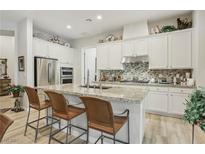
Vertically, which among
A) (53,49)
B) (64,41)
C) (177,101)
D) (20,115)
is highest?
(64,41)

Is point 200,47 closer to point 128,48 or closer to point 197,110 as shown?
point 128,48

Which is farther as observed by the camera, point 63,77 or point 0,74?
point 0,74

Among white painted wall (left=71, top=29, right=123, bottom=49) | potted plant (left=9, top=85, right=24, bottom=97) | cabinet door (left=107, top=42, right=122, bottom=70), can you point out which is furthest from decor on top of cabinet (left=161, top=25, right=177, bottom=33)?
potted plant (left=9, top=85, right=24, bottom=97)

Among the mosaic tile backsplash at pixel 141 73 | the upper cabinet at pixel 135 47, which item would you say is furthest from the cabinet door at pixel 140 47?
the mosaic tile backsplash at pixel 141 73

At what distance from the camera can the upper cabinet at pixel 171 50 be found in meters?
3.92

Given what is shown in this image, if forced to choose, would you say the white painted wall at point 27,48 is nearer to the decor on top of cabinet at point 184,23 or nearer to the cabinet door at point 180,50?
the cabinet door at point 180,50

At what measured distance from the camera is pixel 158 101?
13.6 ft

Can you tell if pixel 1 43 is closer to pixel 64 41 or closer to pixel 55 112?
pixel 64 41

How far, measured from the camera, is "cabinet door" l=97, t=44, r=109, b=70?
552 cm

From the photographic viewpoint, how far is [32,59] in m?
4.46

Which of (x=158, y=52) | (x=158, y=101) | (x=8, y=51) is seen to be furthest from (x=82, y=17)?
(x=8, y=51)

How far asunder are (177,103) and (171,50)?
1.51m
